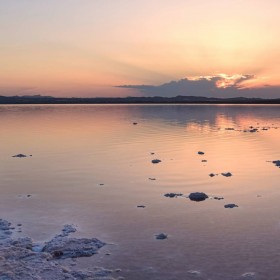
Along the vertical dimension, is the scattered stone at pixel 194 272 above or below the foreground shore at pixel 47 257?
above

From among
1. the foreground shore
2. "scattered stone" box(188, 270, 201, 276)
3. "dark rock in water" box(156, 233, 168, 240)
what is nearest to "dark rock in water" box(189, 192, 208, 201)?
"dark rock in water" box(156, 233, 168, 240)

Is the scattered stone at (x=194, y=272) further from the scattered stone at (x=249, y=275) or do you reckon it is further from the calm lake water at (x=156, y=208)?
the scattered stone at (x=249, y=275)

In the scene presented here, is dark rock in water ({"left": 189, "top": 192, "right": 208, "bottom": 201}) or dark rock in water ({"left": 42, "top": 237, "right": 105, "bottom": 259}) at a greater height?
dark rock in water ({"left": 189, "top": 192, "right": 208, "bottom": 201})

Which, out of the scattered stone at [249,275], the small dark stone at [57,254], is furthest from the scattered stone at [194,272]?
the small dark stone at [57,254]

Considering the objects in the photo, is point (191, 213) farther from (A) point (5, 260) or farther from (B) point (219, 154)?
(B) point (219, 154)

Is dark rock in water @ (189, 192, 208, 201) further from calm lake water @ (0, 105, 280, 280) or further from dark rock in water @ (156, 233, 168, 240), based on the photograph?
dark rock in water @ (156, 233, 168, 240)

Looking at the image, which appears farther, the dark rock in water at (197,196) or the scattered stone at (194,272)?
the dark rock in water at (197,196)

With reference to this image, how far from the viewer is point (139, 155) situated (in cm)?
2794

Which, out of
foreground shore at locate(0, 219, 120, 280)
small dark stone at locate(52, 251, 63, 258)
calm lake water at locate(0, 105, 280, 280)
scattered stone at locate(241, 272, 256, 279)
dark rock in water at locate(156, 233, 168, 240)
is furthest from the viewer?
dark rock in water at locate(156, 233, 168, 240)

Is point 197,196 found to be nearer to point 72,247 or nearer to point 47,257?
point 72,247

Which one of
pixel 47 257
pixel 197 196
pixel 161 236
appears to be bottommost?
pixel 47 257

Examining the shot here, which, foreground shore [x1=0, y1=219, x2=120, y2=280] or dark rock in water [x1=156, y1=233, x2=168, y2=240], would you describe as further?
dark rock in water [x1=156, y1=233, x2=168, y2=240]

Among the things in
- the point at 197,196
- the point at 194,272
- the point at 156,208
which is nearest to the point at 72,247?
the point at 194,272

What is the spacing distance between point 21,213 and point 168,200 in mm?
5565
